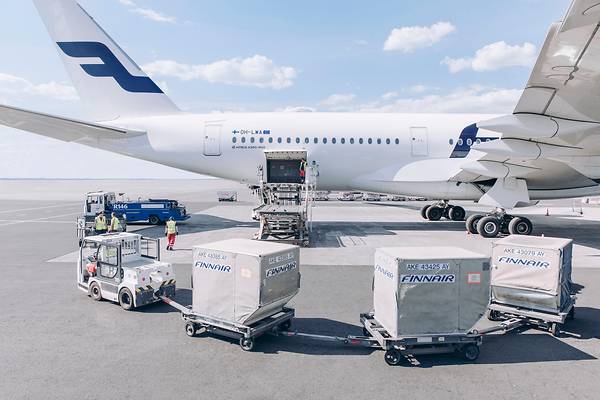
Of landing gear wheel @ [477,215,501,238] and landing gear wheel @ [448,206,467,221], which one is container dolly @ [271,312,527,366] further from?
landing gear wheel @ [448,206,467,221]

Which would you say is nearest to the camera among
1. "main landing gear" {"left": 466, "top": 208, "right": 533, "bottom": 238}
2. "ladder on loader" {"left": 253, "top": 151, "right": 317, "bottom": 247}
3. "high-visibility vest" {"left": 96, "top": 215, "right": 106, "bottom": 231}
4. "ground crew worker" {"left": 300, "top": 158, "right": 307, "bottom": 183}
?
"ladder on loader" {"left": 253, "top": 151, "right": 317, "bottom": 247}

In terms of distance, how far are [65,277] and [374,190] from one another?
1507 centimetres

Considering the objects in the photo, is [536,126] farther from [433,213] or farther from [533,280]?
[433,213]

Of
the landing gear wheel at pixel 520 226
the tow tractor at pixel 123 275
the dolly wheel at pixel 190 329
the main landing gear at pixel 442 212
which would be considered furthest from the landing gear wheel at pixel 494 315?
the main landing gear at pixel 442 212

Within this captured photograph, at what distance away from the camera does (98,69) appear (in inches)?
802

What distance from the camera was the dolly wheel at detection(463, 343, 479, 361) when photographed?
255 inches

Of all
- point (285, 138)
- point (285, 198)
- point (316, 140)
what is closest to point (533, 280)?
point (285, 198)

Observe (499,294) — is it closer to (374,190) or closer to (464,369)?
(464,369)

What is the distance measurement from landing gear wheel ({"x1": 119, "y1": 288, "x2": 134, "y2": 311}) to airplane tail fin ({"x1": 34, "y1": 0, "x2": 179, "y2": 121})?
15.0 metres

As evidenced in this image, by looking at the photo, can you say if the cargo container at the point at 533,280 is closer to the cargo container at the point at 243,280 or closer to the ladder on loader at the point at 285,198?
the cargo container at the point at 243,280

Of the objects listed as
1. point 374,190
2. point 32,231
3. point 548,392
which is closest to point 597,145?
point 374,190

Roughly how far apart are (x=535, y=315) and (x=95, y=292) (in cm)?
1013

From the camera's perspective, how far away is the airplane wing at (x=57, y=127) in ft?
54.7

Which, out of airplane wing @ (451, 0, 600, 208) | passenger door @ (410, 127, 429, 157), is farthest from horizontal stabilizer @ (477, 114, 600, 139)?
passenger door @ (410, 127, 429, 157)
